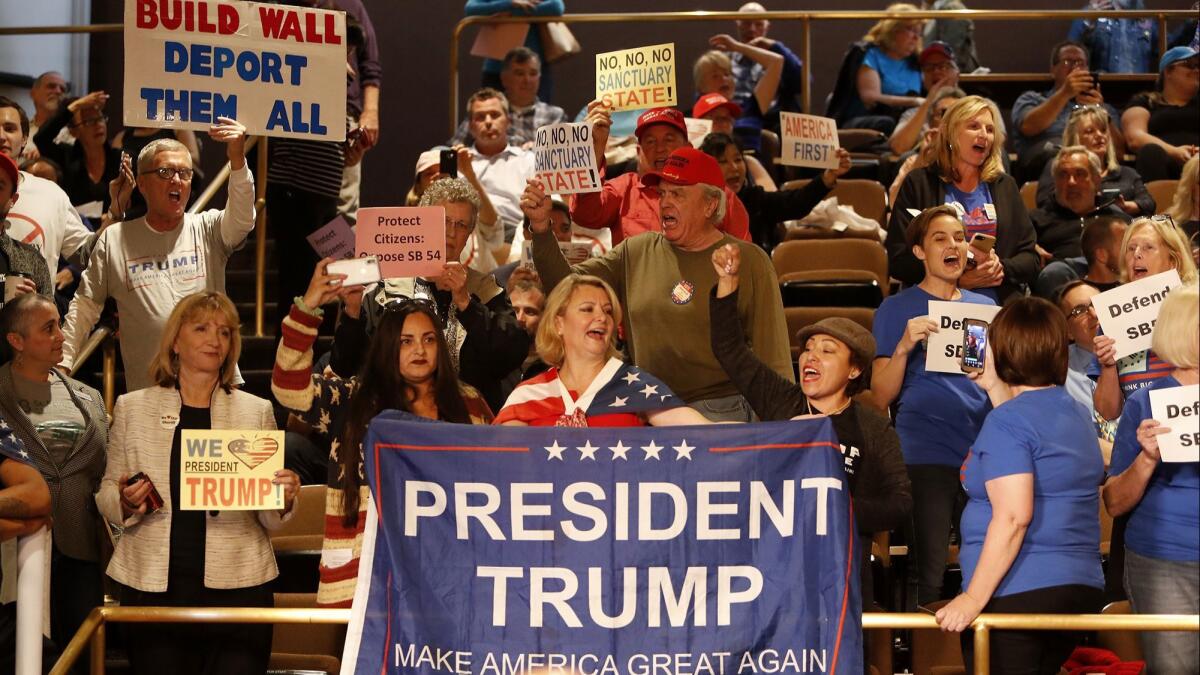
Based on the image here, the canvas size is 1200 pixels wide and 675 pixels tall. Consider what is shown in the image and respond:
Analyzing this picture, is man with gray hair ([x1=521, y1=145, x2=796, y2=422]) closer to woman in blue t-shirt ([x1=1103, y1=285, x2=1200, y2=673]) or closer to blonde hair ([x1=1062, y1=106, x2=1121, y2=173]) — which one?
woman in blue t-shirt ([x1=1103, y1=285, x2=1200, y2=673])

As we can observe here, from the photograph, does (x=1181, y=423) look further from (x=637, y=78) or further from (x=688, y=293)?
(x=637, y=78)

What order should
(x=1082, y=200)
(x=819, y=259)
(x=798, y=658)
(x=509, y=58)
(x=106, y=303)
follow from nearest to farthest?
(x=798, y=658) → (x=106, y=303) → (x=1082, y=200) → (x=819, y=259) → (x=509, y=58)

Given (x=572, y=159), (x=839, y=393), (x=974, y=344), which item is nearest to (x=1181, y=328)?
(x=974, y=344)

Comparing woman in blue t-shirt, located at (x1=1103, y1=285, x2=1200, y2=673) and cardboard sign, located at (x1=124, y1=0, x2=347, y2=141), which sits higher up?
cardboard sign, located at (x1=124, y1=0, x2=347, y2=141)

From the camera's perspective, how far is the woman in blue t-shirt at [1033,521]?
460cm

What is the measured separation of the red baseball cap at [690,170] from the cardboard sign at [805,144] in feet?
8.23

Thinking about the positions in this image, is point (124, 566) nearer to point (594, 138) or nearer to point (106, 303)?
point (106, 303)

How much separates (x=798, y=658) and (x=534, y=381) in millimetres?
1222

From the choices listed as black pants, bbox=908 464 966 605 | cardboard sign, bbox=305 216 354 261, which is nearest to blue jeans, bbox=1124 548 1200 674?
black pants, bbox=908 464 966 605

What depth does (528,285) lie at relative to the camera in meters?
6.58

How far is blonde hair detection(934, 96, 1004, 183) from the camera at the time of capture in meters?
6.88

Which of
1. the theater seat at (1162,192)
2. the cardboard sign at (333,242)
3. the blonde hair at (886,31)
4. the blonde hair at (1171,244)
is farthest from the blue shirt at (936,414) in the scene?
the blonde hair at (886,31)

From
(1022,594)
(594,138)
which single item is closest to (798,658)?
(1022,594)

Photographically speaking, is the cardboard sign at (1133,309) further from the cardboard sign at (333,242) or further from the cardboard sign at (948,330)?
the cardboard sign at (333,242)
